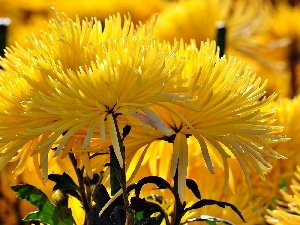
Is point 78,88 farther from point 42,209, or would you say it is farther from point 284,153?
point 284,153

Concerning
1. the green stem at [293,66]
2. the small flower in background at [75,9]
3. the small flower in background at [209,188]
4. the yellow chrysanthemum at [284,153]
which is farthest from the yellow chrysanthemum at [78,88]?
the small flower in background at [75,9]

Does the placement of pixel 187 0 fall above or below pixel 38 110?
above

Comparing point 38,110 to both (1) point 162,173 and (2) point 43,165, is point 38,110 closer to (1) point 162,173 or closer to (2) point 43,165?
(2) point 43,165

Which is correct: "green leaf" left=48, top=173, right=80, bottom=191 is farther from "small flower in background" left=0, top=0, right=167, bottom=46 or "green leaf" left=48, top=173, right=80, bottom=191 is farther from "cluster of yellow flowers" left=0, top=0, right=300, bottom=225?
"small flower in background" left=0, top=0, right=167, bottom=46

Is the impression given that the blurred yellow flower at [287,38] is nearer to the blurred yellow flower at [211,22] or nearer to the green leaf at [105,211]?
the blurred yellow flower at [211,22]

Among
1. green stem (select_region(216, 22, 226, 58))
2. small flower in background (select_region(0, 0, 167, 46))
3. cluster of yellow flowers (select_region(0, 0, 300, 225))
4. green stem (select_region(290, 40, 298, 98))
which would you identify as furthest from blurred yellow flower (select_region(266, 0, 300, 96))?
cluster of yellow flowers (select_region(0, 0, 300, 225))

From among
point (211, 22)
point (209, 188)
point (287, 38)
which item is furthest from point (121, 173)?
point (287, 38)

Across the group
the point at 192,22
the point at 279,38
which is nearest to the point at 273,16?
the point at 279,38
